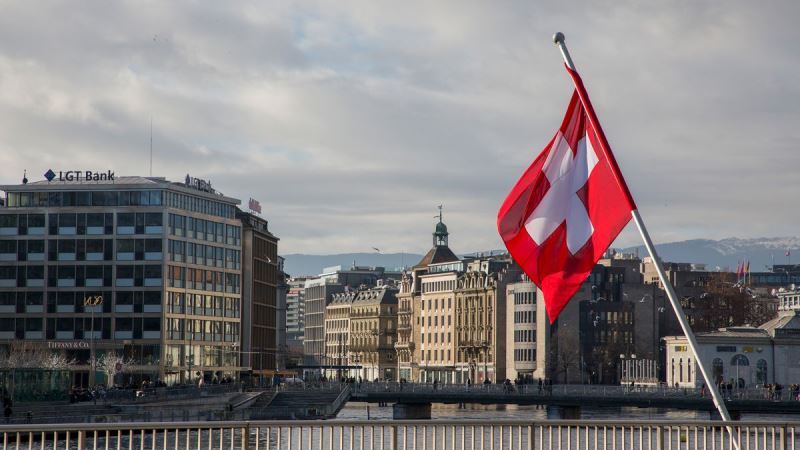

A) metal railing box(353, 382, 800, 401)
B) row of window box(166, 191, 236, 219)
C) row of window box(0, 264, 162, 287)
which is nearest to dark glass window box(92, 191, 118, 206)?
row of window box(166, 191, 236, 219)

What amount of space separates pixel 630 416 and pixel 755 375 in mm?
18577

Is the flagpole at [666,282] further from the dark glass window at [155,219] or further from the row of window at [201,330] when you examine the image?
the row of window at [201,330]

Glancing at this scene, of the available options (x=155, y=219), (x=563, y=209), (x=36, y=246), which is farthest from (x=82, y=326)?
(x=563, y=209)

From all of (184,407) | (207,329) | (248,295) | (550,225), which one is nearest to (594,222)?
(550,225)

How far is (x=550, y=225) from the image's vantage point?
80.3 feet

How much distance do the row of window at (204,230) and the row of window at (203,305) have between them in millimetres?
5636

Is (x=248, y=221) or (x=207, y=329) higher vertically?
(x=248, y=221)

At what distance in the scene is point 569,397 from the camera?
440 feet

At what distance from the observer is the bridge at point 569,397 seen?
124 meters

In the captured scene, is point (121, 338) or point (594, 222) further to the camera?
point (121, 338)

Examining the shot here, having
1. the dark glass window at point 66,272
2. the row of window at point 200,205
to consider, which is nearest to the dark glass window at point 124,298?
the dark glass window at point 66,272

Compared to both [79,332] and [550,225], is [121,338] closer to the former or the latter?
[79,332]

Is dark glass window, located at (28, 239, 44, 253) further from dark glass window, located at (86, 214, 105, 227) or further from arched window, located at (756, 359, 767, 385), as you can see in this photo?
arched window, located at (756, 359, 767, 385)

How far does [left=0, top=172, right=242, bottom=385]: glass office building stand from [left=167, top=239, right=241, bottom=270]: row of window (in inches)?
10.1
